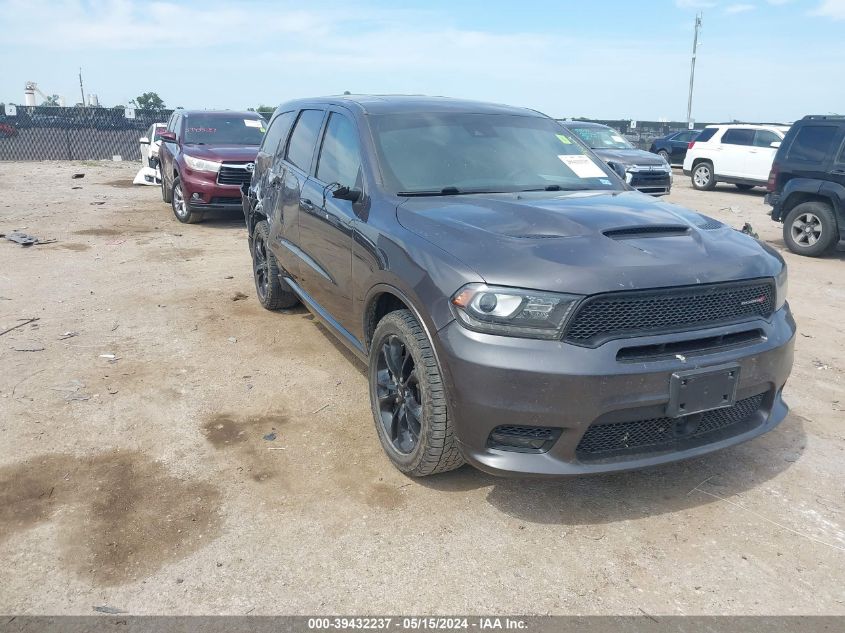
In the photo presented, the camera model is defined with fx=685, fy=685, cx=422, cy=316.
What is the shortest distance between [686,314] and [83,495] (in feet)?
9.51

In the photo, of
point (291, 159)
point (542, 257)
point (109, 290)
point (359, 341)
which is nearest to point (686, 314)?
point (542, 257)

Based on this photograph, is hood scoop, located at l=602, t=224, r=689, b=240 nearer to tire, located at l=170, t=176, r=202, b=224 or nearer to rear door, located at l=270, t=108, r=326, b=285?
rear door, located at l=270, t=108, r=326, b=285

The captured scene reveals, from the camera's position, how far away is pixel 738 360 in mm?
2924

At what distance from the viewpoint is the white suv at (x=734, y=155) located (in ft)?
56.7

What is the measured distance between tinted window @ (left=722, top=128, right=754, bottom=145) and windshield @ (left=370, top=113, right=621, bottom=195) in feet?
50.6

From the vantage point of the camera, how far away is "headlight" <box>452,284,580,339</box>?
2.71m

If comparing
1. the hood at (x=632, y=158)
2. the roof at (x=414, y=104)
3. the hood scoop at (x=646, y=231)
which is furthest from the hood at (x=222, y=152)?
the hood scoop at (x=646, y=231)

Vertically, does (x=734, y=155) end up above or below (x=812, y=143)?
below

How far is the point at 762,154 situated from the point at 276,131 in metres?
15.2

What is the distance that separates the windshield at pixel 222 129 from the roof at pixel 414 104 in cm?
739

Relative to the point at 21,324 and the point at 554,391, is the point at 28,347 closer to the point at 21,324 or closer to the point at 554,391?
the point at 21,324

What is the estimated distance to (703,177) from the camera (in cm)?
1864

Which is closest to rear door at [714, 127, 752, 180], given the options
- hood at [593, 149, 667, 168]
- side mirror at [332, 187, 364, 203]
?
hood at [593, 149, 667, 168]

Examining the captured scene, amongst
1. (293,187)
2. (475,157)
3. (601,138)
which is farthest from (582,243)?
(601,138)
